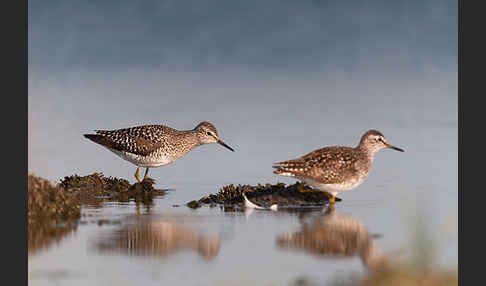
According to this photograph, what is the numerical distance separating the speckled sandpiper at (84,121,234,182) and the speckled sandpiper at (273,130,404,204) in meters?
4.57

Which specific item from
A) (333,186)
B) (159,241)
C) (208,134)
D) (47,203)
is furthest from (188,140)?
(159,241)

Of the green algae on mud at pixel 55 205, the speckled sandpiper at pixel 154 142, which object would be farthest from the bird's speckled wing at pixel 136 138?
the green algae on mud at pixel 55 205

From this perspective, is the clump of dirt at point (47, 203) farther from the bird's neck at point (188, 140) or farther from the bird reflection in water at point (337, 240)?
the bird's neck at point (188, 140)

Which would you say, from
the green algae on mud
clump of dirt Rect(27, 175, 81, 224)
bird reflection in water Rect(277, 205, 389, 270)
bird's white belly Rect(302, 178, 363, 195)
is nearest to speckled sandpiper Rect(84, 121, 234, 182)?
the green algae on mud

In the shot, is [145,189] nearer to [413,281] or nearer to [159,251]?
[159,251]

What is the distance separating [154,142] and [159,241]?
8567 millimetres

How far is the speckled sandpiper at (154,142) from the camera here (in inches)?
824

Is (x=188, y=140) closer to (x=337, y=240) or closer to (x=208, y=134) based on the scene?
(x=208, y=134)

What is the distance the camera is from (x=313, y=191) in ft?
58.6

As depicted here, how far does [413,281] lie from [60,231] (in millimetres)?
7812

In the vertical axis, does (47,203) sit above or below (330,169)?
below

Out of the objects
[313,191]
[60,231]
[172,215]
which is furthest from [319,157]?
[60,231]

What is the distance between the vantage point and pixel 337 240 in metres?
12.4

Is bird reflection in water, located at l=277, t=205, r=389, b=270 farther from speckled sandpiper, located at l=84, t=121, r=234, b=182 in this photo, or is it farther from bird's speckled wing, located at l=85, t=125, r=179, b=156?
bird's speckled wing, located at l=85, t=125, r=179, b=156
